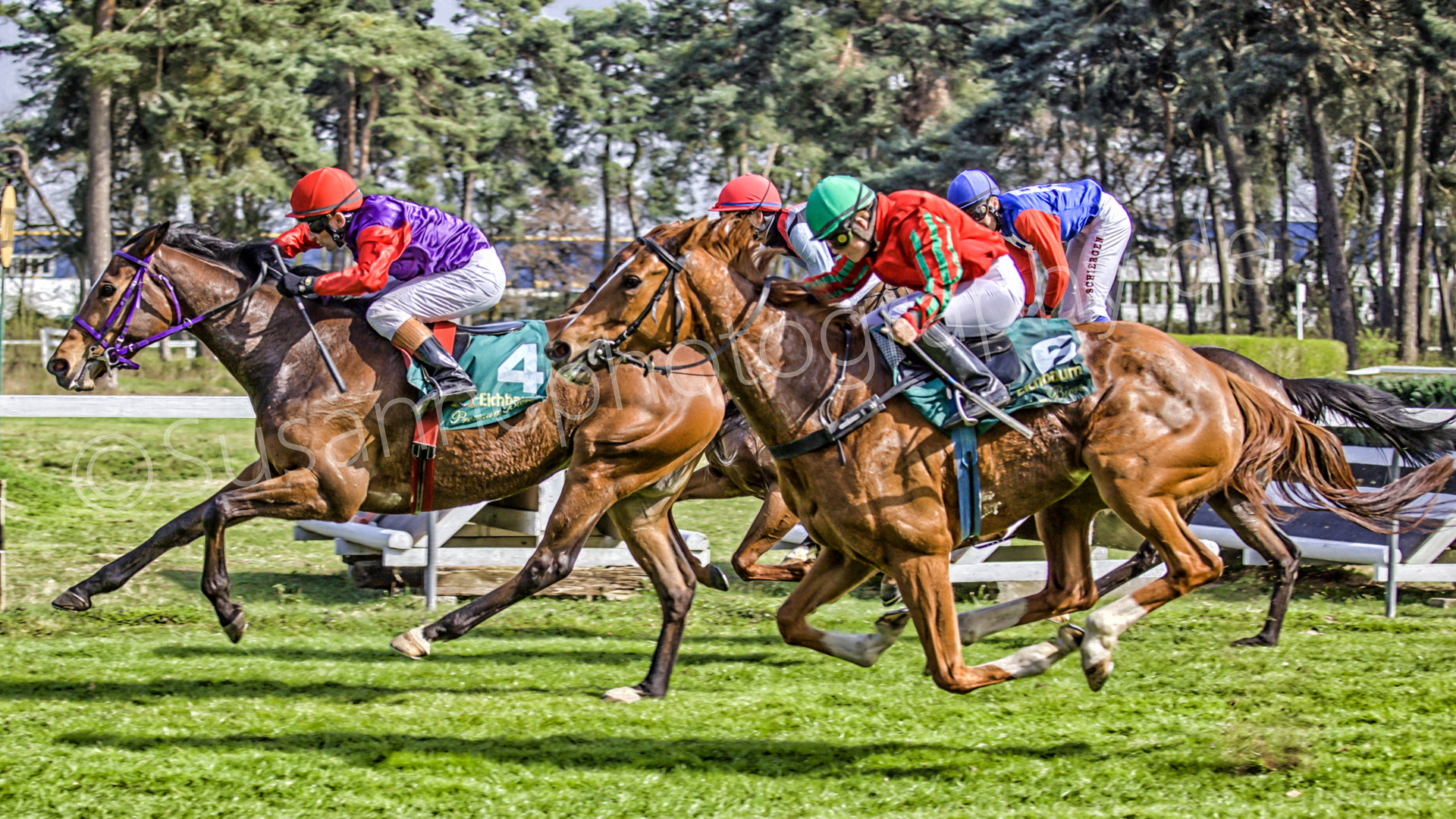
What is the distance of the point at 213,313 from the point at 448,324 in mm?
986

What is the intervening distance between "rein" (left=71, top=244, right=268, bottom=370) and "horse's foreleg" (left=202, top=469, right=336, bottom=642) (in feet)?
2.63

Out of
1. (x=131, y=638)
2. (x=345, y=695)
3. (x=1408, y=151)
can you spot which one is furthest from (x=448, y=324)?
(x=1408, y=151)

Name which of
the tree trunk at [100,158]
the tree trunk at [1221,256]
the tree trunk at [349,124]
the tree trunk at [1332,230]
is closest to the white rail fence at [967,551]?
the tree trunk at [1332,230]

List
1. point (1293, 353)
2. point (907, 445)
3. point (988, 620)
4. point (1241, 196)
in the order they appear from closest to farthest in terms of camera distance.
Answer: point (907, 445)
point (988, 620)
point (1293, 353)
point (1241, 196)

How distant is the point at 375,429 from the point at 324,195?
1.01 metres

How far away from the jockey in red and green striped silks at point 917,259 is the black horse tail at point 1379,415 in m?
2.03

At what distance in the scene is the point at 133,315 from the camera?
215 inches

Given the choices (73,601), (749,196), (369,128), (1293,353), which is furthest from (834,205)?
(369,128)

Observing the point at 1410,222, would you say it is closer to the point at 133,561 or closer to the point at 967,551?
the point at 967,551

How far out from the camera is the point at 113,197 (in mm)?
26203

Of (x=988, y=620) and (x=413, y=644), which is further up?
(x=988, y=620)

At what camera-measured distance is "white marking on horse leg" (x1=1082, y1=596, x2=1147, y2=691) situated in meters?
4.08

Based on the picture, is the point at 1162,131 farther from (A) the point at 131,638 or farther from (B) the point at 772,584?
(A) the point at 131,638

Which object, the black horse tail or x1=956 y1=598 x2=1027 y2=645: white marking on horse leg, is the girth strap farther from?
the black horse tail
